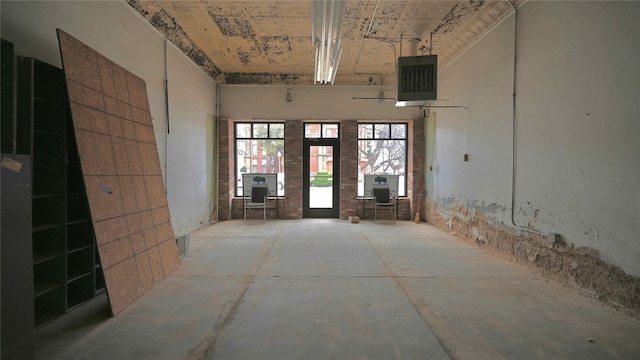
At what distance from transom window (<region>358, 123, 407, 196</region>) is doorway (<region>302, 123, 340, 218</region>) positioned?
2.29 feet

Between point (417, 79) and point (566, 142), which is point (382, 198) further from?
point (566, 142)

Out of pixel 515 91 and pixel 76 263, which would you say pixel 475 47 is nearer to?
pixel 515 91

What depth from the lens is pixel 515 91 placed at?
13.6 ft

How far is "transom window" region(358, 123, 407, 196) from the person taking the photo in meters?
8.13

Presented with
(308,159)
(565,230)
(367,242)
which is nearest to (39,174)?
(367,242)

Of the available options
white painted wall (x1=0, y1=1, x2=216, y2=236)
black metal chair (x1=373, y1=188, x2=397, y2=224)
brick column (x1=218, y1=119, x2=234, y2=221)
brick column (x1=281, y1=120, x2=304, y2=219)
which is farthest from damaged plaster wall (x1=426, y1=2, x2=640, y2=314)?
brick column (x1=218, y1=119, x2=234, y2=221)

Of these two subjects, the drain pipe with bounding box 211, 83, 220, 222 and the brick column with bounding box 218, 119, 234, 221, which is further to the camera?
the brick column with bounding box 218, 119, 234, 221

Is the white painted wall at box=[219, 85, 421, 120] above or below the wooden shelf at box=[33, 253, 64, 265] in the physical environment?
above

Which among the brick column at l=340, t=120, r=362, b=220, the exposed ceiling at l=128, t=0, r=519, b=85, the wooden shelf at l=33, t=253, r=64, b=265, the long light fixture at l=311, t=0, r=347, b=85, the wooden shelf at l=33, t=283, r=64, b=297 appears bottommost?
the wooden shelf at l=33, t=283, r=64, b=297

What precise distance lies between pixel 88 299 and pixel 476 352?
3.49 meters

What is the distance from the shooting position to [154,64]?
4617 millimetres

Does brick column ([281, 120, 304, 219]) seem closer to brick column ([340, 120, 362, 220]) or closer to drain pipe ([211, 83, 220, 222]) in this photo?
brick column ([340, 120, 362, 220])

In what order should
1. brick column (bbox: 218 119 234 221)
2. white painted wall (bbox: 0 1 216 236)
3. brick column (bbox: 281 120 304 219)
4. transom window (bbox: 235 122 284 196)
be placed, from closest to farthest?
white painted wall (bbox: 0 1 216 236) → brick column (bbox: 218 119 234 221) → brick column (bbox: 281 120 304 219) → transom window (bbox: 235 122 284 196)

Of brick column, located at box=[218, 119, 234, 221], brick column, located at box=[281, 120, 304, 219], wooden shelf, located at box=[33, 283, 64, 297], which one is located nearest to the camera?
wooden shelf, located at box=[33, 283, 64, 297]
